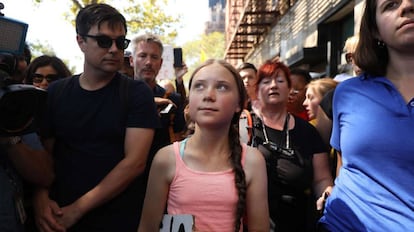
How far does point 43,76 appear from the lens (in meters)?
3.14

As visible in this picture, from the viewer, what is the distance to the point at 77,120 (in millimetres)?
2084

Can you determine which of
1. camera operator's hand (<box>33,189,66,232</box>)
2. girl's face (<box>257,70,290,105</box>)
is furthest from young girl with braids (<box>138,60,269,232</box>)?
girl's face (<box>257,70,290,105</box>)

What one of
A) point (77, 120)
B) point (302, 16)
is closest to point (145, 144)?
point (77, 120)

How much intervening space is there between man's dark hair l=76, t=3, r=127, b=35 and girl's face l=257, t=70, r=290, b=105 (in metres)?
1.31

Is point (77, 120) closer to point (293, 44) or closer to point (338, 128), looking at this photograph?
point (338, 128)

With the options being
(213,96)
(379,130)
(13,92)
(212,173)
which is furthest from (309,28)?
(13,92)

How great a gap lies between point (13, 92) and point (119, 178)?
2.48 feet

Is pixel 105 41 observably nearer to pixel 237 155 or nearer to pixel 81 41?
pixel 81 41

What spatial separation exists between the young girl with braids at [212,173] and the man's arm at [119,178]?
0.25 meters

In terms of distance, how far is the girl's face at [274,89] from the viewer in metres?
3.02

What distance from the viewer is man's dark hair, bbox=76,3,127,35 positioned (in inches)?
87.2

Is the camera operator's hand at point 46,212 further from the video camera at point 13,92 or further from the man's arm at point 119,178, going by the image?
the video camera at point 13,92

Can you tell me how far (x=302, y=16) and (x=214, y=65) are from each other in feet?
33.6

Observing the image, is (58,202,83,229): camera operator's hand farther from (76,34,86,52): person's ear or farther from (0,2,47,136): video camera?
(76,34,86,52): person's ear
